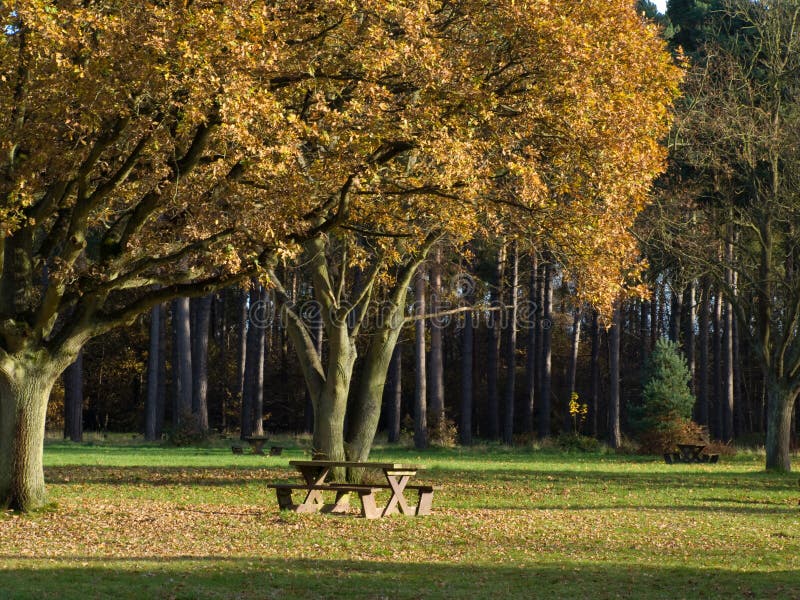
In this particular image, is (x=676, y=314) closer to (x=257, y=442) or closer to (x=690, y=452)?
(x=690, y=452)

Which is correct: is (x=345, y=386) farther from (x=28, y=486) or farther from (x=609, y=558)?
(x=609, y=558)

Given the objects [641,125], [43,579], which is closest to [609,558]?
[43,579]

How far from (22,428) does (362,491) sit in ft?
16.4

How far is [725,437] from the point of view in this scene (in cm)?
4900

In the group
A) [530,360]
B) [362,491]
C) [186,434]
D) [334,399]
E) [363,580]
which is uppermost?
[530,360]

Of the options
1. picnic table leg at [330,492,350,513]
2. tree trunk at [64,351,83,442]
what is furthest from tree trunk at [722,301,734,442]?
picnic table leg at [330,492,350,513]

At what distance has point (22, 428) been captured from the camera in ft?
52.1

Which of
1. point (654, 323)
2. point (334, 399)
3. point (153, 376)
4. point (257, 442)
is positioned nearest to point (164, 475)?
point (334, 399)

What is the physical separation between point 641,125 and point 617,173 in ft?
2.99

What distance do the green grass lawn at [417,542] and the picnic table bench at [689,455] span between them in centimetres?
912

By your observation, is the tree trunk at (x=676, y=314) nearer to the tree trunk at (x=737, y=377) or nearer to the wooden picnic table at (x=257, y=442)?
the tree trunk at (x=737, y=377)

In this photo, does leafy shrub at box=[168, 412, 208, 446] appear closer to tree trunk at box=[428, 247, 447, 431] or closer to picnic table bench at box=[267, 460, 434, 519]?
tree trunk at box=[428, 247, 447, 431]

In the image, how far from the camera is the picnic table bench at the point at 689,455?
33.9m

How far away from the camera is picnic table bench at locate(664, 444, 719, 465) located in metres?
33.9
